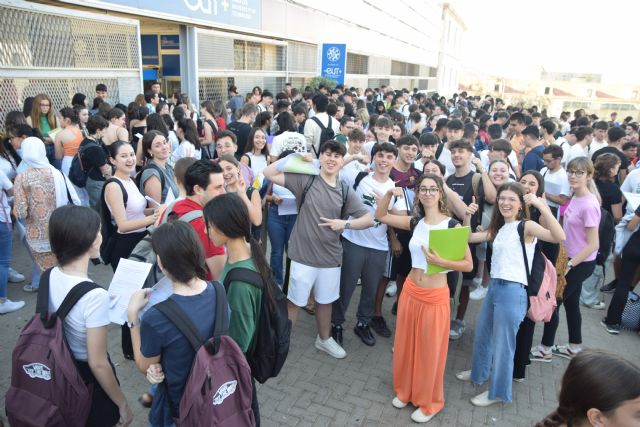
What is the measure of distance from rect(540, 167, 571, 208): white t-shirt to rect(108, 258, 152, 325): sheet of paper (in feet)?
15.3

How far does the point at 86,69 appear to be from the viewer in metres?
8.40

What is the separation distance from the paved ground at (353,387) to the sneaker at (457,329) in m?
0.06

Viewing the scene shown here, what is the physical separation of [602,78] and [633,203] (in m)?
72.5

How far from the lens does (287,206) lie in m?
4.87

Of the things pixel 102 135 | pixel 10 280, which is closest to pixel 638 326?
pixel 102 135

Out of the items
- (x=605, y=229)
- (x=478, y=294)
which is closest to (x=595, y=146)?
(x=605, y=229)

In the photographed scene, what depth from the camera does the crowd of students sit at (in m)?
2.21

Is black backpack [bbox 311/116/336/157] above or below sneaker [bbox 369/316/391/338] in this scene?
above

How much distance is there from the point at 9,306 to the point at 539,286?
5.14 metres

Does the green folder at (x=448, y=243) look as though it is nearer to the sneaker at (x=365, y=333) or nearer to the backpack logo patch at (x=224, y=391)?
the sneaker at (x=365, y=333)

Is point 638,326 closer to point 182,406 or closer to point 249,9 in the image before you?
point 182,406

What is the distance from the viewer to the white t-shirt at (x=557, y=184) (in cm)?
510

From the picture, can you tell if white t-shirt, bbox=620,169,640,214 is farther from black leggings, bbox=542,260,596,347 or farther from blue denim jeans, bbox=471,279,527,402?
blue denim jeans, bbox=471,279,527,402

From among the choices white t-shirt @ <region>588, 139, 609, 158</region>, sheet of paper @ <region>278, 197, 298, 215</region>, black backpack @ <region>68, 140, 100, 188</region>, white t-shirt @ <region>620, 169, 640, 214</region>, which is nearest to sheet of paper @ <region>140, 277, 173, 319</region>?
sheet of paper @ <region>278, 197, 298, 215</region>
